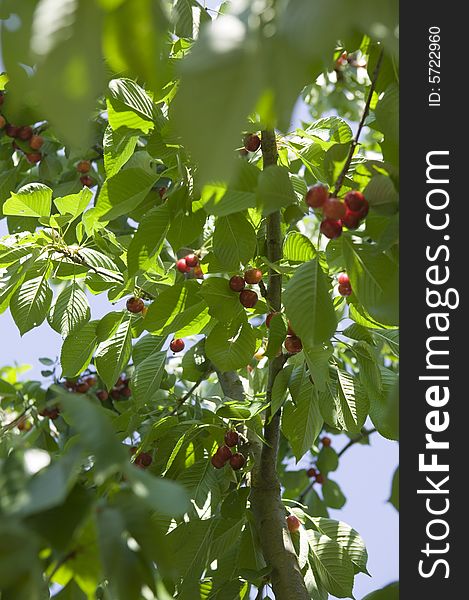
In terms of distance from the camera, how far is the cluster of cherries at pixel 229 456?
195 centimetres

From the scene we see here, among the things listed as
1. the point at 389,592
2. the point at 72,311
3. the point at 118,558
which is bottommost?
the point at 118,558

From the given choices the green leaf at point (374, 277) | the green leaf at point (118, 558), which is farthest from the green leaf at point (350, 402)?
the green leaf at point (118, 558)

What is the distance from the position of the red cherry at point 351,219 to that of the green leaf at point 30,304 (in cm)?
95

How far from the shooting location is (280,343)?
1.72 metres

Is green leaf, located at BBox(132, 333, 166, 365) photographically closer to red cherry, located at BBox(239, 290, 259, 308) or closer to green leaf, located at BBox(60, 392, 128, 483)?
red cherry, located at BBox(239, 290, 259, 308)

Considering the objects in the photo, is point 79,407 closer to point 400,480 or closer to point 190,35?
point 400,480

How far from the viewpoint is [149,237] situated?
1.67m

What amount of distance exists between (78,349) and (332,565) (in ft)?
2.55

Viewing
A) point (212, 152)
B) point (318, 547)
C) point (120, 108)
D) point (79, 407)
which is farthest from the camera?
point (318, 547)

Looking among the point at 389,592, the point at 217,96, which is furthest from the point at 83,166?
the point at 217,96

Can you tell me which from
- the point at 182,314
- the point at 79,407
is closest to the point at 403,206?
the point at 79,407

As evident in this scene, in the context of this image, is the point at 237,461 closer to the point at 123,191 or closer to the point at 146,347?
the point at 146,347

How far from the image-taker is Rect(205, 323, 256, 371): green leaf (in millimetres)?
1733

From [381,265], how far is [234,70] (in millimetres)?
678
